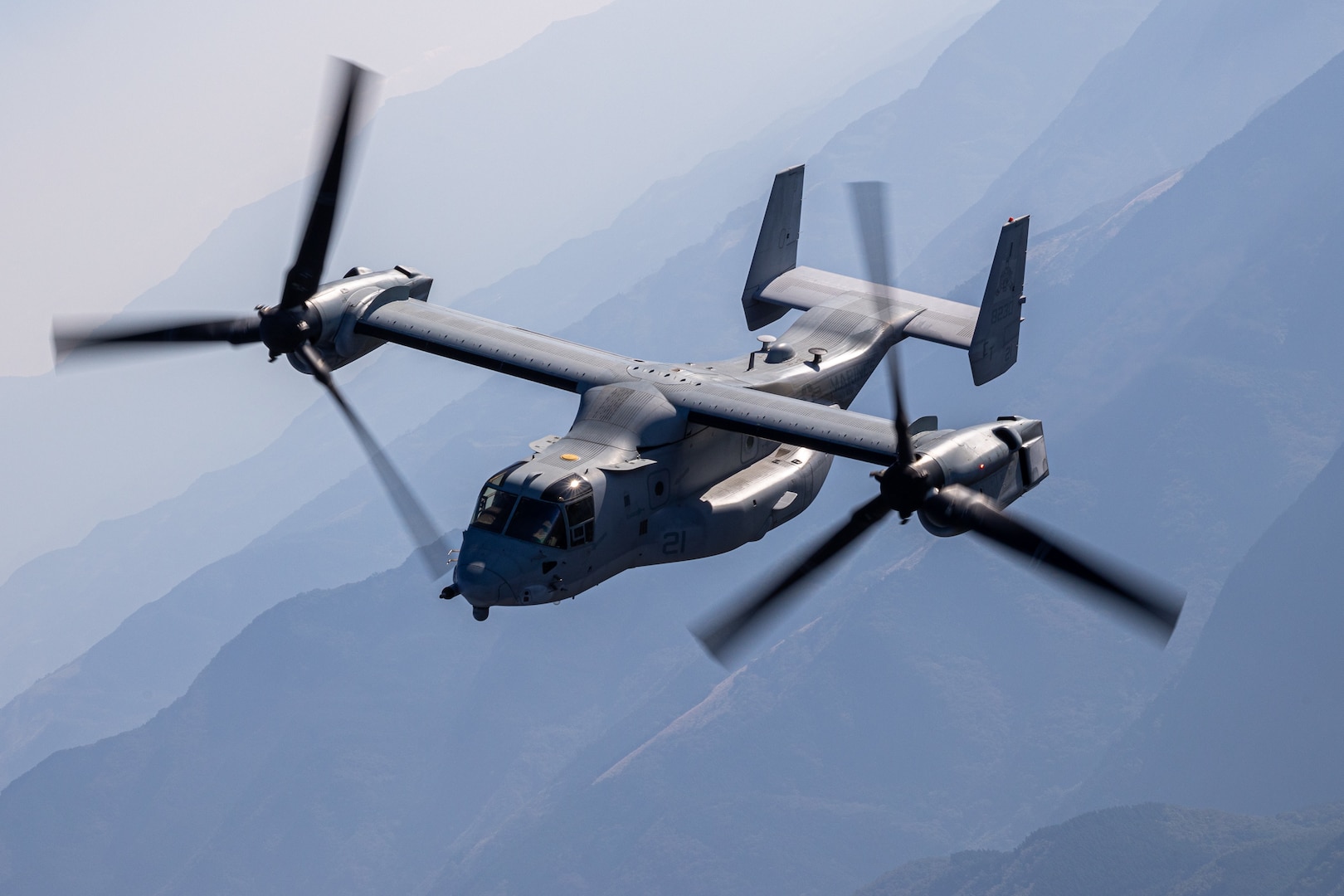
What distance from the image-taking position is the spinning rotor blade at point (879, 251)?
1220 inches

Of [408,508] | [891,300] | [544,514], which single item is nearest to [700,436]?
[544,514]

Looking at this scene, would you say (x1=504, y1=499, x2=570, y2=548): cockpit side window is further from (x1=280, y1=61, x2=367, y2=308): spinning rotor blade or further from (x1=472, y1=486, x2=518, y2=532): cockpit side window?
(x1=280, y1=61, x2=367, y2=308): spinning rotor blade

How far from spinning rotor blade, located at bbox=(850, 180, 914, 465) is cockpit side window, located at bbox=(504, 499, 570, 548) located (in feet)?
28.3

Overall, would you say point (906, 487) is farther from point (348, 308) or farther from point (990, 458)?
point (348, 308)

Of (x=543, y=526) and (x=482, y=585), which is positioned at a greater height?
(x=543, y=526)

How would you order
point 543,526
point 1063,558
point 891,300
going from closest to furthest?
point 1063,558 < point 543,526 < point 891,300

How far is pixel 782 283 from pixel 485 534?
20239 millimetres

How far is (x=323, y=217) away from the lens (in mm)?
38625

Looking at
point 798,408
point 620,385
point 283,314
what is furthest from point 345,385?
point 798,408

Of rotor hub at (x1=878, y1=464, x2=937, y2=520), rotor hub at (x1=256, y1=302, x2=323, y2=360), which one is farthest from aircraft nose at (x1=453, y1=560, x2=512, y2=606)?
rotor hub at (x1=256, y1=302, x2=323, y2=360)

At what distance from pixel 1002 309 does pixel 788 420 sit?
10753 millimetres

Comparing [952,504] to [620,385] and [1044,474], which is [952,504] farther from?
[620,385]

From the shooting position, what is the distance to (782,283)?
49.2 metres

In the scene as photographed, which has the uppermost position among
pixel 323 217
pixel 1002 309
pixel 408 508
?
pixel 323 217
